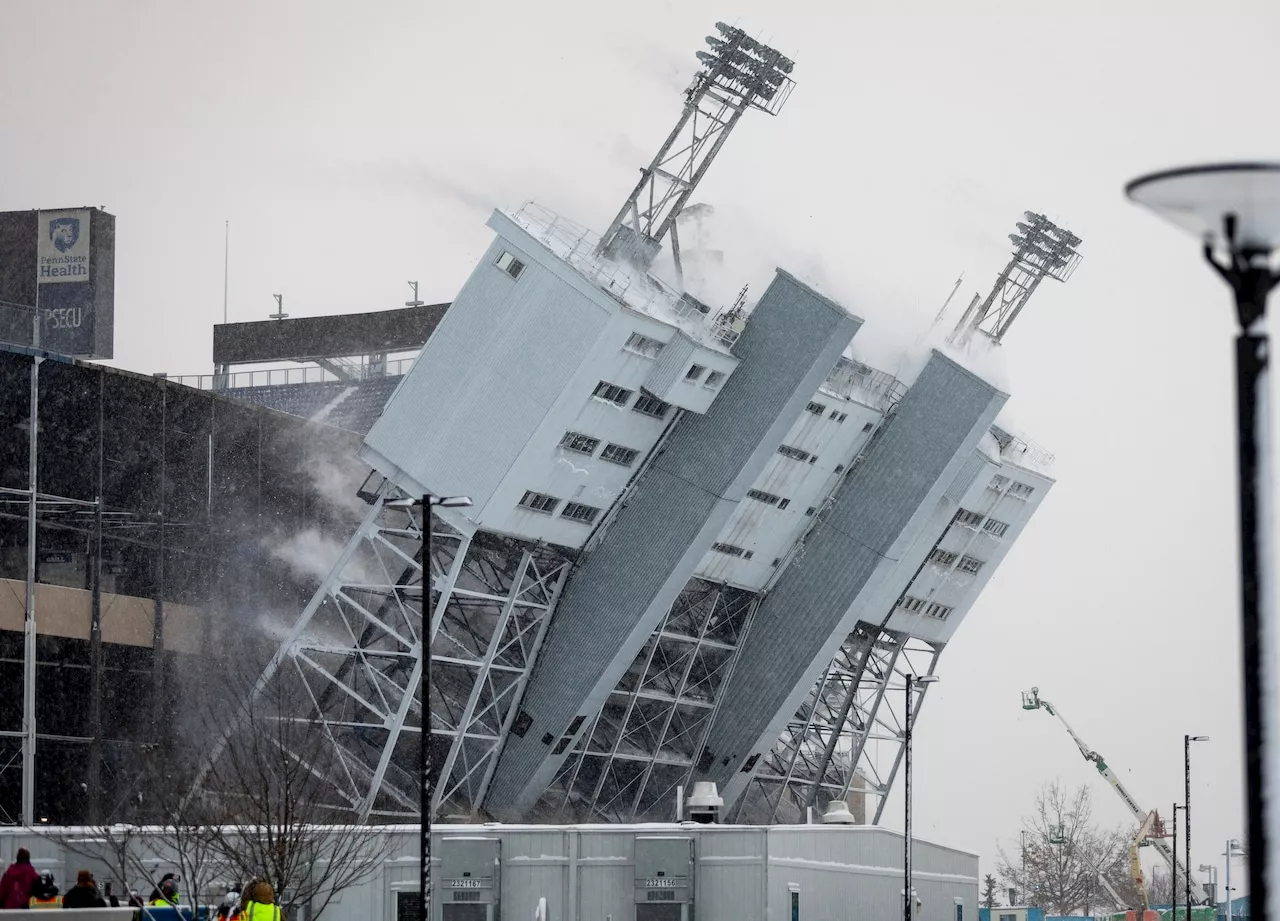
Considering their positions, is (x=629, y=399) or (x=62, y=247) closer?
(x=629, y=399)

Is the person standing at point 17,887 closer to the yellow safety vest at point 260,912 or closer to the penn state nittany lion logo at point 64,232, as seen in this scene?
the yellow safety vest at point 260,912

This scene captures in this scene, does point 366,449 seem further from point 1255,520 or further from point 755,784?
point 1255,520

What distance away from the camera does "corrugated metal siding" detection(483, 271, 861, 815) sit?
60.6 meters

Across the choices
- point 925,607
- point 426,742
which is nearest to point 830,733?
point 925,607

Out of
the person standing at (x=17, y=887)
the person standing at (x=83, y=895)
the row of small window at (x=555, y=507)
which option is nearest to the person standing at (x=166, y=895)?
the person standing at (x=83, y=895)

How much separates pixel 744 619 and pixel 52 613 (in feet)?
79.1

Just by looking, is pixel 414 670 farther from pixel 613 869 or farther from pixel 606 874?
pixel 606 874

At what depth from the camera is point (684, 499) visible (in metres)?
61.2

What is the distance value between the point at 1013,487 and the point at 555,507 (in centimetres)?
2653

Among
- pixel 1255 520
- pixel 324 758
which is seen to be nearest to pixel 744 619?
pixel 324 758

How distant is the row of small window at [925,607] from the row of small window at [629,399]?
21121mm

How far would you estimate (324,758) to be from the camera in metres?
60.4

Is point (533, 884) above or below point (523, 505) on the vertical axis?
below

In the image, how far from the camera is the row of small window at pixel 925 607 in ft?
257
